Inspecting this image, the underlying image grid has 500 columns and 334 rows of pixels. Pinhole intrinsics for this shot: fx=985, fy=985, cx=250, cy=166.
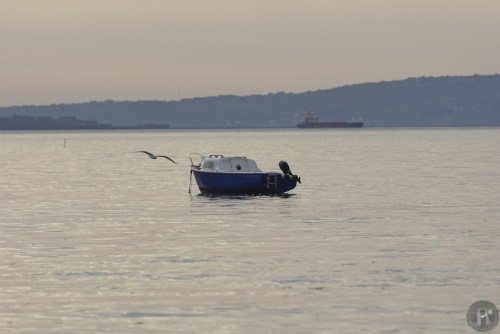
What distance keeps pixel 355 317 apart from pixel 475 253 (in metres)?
12.3

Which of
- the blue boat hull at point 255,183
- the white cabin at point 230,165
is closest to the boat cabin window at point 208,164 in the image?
the white cabin at point 230,165

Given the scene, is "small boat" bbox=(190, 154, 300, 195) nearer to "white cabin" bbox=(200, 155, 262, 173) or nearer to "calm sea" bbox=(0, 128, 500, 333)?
"white cabin" bbox=(200, 155, 262, 173)

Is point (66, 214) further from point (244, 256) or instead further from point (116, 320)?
point (116, 320)

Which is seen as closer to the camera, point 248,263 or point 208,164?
point 248,263

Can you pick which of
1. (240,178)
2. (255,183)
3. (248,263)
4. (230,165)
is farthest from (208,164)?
(248,263)

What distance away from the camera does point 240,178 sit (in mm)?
64875
